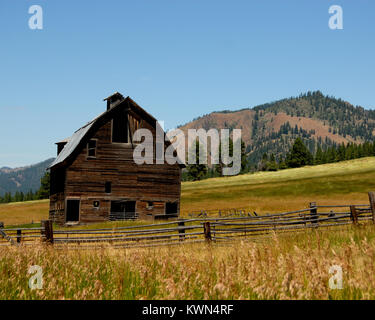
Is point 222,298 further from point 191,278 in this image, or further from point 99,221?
point 99,221

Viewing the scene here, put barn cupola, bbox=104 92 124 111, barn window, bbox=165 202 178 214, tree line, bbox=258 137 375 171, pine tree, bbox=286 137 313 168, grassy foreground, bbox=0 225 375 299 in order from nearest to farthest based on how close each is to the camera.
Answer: grassy foreground, bbox=0 225 375 299, barn window, bbox=165 202 178 214, barn cupola, bbox=104 92 124 111, pine tree, bbox=286 137 313 168, tree line, bbox=258 137 375 171

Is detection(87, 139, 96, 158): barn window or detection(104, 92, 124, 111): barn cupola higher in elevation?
detection(104, 92, 124, 111): barn cupola

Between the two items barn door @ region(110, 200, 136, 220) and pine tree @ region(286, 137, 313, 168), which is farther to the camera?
pine tree @ region(286, 137, 313, 168)

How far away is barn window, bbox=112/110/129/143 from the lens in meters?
37.2

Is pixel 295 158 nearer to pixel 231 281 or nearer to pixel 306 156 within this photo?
pixel 306 156

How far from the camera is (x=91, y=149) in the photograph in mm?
36812

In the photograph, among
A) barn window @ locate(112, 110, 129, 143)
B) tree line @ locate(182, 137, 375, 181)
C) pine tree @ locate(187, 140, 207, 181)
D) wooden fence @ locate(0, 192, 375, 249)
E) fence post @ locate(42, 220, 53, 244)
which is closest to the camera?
fence post @ locate(42, 220, 53, 244)

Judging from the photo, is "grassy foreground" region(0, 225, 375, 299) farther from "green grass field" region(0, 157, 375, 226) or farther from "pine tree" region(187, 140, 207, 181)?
"pine tree" region(187, 140, 207, 181)

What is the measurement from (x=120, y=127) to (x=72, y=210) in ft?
27.4

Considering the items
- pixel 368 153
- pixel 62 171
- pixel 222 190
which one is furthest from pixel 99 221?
pixel 368 153

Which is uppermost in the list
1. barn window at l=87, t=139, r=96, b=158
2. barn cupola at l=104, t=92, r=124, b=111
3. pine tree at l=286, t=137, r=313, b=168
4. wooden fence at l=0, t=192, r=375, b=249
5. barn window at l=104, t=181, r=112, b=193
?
pine tree at l=286, t=137, r=313, b=168

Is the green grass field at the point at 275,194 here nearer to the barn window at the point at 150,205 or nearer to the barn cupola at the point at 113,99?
the barn window at the point at 150,205

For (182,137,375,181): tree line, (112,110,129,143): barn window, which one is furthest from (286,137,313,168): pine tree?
(112,110,129,143): barn window

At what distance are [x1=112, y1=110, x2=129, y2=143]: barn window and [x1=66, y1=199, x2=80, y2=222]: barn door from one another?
6413 millimetres
